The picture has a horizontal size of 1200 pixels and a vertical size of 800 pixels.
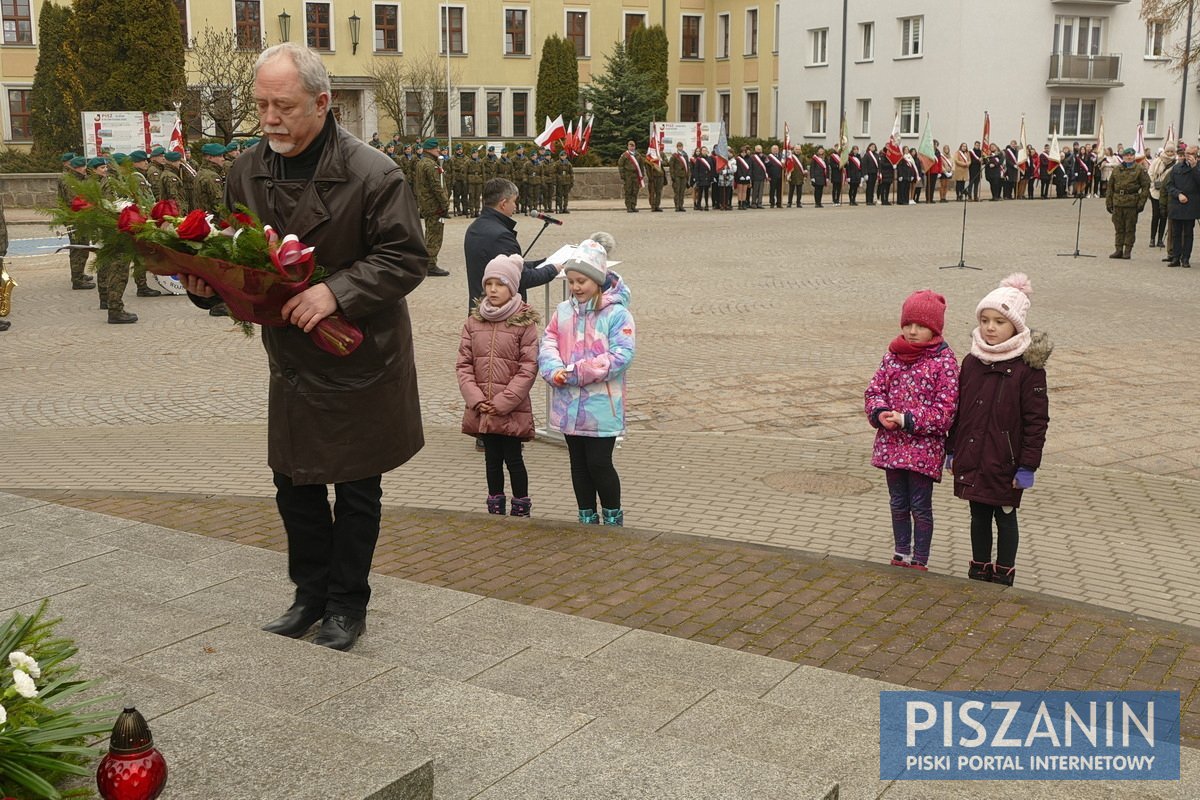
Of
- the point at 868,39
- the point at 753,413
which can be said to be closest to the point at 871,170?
the point at 868,39

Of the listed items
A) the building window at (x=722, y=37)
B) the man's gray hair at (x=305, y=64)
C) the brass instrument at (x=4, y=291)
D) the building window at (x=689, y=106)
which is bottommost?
the brass instrument at (x=4, y=291)

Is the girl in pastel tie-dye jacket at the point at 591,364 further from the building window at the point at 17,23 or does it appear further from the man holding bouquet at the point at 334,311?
the building window at the point at 17,23

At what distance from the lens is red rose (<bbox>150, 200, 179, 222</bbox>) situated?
13.4 feet

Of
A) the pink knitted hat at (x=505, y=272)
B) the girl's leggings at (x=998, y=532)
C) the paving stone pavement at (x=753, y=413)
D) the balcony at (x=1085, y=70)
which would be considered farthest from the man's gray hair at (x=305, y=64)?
the balcony at (x=1085, y=70)

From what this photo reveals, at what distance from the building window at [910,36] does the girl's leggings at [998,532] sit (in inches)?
1887

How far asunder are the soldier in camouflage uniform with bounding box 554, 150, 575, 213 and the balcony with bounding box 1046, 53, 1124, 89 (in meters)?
24.2

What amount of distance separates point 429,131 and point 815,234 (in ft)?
97.7

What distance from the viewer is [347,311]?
13.3ft

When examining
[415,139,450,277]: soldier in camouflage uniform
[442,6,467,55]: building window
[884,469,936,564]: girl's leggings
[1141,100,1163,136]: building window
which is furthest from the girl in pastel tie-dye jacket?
[1141,100,1163,136]: building window

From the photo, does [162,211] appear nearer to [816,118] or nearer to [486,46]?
[816,118]

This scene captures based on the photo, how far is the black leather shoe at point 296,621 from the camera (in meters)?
4.57

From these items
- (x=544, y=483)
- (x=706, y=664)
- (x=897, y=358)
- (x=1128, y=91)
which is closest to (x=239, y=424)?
(x=544, y=483)

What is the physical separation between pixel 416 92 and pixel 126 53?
18.9 meters

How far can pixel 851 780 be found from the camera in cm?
362
